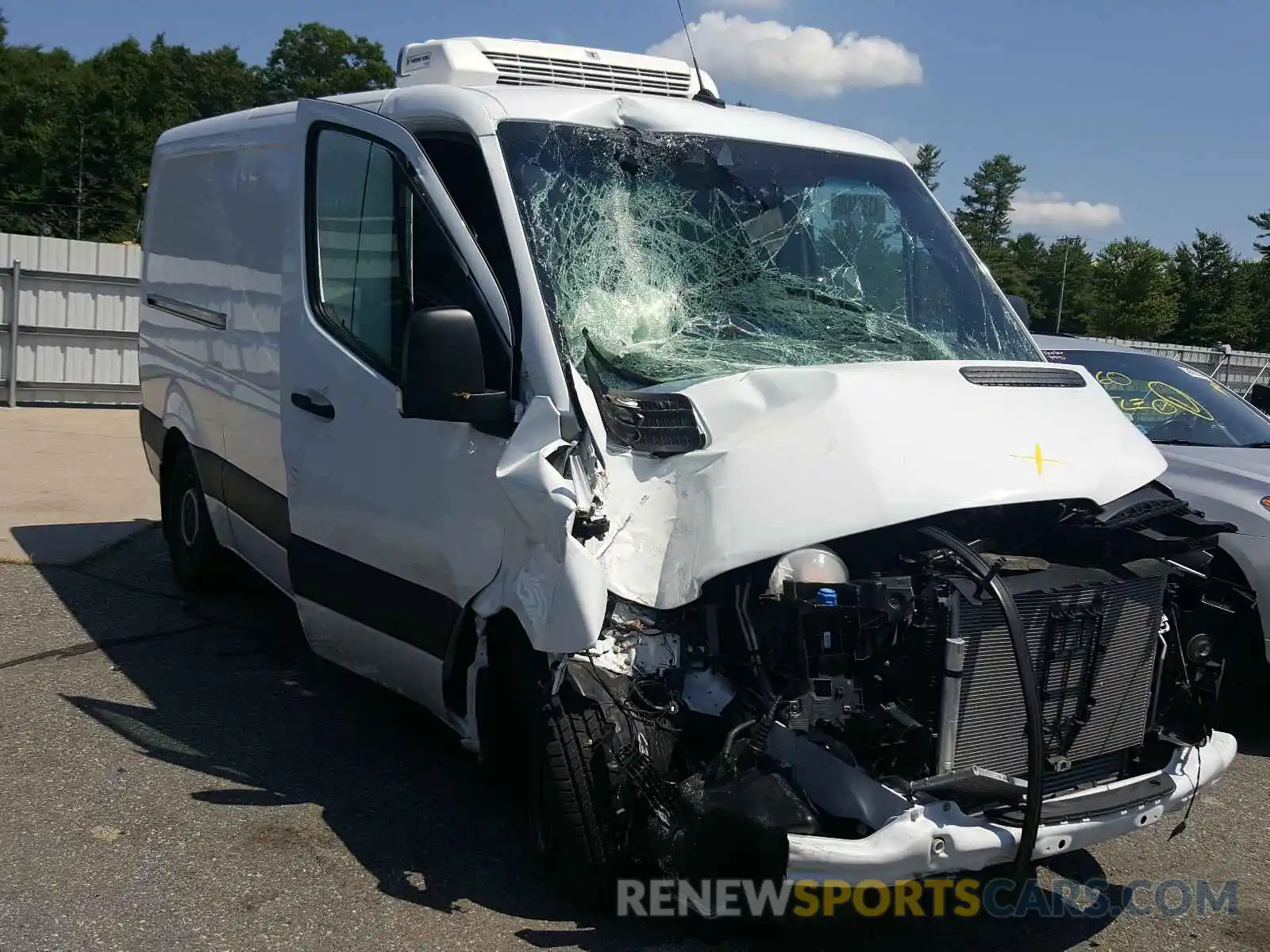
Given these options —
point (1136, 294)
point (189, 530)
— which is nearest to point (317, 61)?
point (1136, 294)

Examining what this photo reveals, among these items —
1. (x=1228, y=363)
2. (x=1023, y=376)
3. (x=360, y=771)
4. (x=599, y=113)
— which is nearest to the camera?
(x=1023, y=376)

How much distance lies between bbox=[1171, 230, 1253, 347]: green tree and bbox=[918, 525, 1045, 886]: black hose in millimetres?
70584

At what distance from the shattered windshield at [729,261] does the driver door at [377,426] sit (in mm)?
321

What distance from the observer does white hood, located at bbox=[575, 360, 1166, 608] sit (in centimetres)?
354

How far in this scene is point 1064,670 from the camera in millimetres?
3658

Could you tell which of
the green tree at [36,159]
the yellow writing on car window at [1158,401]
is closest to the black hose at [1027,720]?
the yellow writing on car window at [1158,401]

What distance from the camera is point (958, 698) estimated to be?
11.2 feet

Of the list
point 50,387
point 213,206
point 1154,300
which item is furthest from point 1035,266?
point 213,206

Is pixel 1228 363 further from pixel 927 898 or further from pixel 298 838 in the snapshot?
pixel 298 838

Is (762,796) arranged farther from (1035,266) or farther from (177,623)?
(1035,266)

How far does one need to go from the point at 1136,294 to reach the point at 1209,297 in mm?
5632

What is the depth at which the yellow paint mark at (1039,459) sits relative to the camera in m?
3.77

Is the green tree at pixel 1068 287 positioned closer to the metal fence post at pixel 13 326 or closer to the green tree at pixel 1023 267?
the green tree at pixel 1023 267

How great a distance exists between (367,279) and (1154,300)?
225 feet
